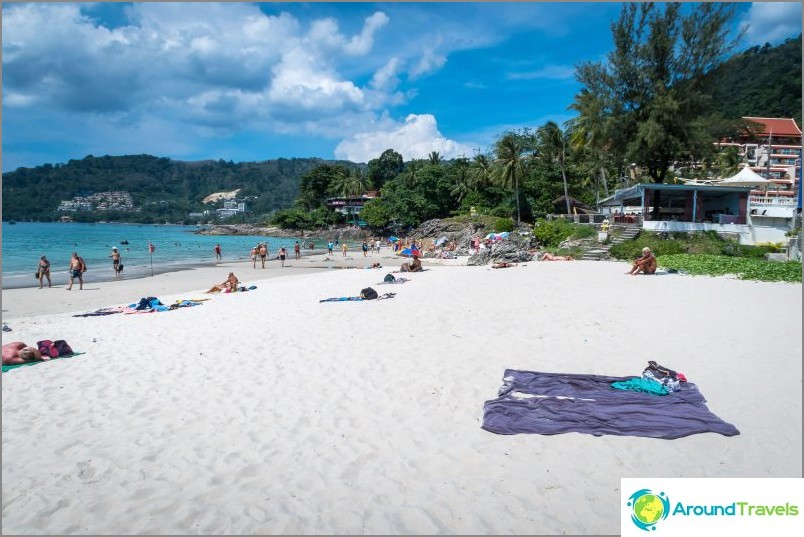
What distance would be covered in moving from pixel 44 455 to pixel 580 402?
18.6ft

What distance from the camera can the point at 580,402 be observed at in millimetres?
5270

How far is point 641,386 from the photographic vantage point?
18.4 feet

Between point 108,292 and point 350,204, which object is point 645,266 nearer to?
point 108,292

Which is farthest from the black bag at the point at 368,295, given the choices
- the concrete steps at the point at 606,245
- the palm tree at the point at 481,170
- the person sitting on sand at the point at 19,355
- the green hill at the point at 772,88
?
the green hill at the point at 772,88

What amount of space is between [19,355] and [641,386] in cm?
922

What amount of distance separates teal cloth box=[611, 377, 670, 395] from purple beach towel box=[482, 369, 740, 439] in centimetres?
9

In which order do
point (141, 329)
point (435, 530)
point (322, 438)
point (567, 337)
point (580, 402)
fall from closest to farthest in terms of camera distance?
1. point (435, 530)
2. point (322, 438)
3. point (580, 402)
4. point (567, 337)
5. point (141, 329)

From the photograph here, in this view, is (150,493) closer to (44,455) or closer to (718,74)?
(44,455)

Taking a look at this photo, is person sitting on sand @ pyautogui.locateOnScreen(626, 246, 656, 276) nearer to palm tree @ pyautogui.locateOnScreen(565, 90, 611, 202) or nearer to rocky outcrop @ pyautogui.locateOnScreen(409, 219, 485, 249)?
palm tree @ pyautogui.locateOnScreen(565, 90, 611, 202)

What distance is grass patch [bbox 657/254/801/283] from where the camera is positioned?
1355cm

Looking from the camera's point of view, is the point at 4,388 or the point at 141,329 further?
the point at 141,329

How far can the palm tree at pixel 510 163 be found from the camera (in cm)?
4622

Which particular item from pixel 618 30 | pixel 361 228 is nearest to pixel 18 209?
pixel 361 228

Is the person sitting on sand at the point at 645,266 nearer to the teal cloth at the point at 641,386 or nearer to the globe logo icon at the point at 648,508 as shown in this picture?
the teal cloth at the point at 641,386
